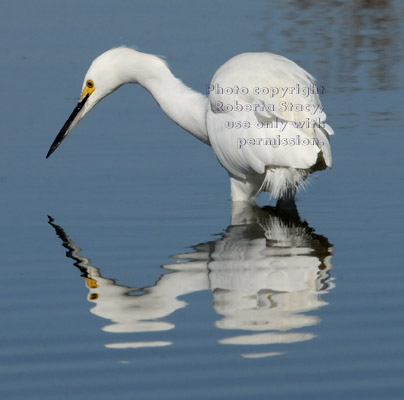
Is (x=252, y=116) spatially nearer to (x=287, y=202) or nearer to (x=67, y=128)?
(x=287, y=202)

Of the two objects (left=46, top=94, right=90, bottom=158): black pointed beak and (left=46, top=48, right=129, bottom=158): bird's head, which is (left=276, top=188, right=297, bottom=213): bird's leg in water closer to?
(left=46, top=48, right=129, bottom=158): bird's head

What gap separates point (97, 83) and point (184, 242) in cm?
238

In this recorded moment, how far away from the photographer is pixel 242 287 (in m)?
6.30

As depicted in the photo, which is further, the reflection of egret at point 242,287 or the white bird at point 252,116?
the white bird at point 252,116

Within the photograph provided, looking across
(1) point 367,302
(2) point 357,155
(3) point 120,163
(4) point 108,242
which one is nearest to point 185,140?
(3) point 120,163

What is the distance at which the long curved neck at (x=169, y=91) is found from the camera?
8.99 meters

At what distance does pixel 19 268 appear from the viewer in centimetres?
679

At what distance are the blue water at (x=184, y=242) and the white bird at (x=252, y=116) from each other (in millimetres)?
315

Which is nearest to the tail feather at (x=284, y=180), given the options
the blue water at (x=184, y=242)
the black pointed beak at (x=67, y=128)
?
the blue water at (x=184, y=242)

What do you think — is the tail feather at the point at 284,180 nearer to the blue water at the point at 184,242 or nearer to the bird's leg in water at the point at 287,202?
the bird's leg in water at the point at 287,202

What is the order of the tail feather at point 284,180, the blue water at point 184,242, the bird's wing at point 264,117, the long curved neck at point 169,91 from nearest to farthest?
the blue water at point 184,242 < the bird's wing at point 264,117 < the tail feather at point 284,180 < the long curved neck at point 169,91

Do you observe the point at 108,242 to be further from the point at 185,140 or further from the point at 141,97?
the point at 141,97

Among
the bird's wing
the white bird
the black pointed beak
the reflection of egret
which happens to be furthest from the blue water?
the bird's wing

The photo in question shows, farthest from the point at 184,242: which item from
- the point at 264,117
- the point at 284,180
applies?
the point at 264,117
